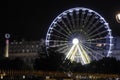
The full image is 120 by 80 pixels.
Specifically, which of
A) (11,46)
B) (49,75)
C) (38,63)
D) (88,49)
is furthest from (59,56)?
(11,46)

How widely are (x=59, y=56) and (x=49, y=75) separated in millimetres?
21955

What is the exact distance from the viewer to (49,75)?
86500 millimetres

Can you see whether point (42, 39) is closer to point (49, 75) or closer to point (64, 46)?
point (64, 46)

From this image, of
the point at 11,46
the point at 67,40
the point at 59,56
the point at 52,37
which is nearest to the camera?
the point at 67,40

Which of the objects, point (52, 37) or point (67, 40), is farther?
point (52, 37)

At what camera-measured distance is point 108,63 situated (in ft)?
365

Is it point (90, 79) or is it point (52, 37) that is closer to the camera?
point (90, 79)

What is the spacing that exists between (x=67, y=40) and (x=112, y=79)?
1127 cm

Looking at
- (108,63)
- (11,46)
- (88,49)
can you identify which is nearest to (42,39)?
(11,46)

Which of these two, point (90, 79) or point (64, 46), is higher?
point (64, 46)

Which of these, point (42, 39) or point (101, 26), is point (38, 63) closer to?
point (101, 26)

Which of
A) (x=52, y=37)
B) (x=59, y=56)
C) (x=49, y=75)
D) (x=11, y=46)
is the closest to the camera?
(x=49, y=75)

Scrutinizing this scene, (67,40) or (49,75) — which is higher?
(67,40)

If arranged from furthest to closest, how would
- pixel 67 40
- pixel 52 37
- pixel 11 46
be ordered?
pixel 11 46 → pixel 52 37 → pixel 67 40
